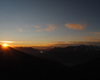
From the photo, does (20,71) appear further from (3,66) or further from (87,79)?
(87,79)

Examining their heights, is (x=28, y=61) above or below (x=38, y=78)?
above

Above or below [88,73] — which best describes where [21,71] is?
above

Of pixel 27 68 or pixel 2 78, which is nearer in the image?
pixel 2 78

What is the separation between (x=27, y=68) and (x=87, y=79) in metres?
19.1

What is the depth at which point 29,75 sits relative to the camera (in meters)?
36.8

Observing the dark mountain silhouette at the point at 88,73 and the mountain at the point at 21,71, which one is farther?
the dark mountain silhouette at the point at 88,73

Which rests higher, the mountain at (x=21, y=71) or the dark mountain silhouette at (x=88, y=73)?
the mountain at (x=21, y=71)

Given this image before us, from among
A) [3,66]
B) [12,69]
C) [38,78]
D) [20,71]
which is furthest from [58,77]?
[3,66]

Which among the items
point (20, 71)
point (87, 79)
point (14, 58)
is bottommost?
point (87, 79)

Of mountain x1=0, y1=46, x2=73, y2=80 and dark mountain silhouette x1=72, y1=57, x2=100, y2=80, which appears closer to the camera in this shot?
mountain x1=0, y1=46, x2=73, y2=80

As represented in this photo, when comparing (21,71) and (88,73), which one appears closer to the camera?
(21,71)

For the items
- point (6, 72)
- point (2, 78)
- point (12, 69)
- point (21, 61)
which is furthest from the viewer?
point (21, 61)

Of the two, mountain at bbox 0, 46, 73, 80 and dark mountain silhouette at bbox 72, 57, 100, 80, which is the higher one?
mountain at bbox 0, 46, 73, 80

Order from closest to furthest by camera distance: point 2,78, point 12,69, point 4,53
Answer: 1. point 2,78
2. point 12,69
3. point 4,53
